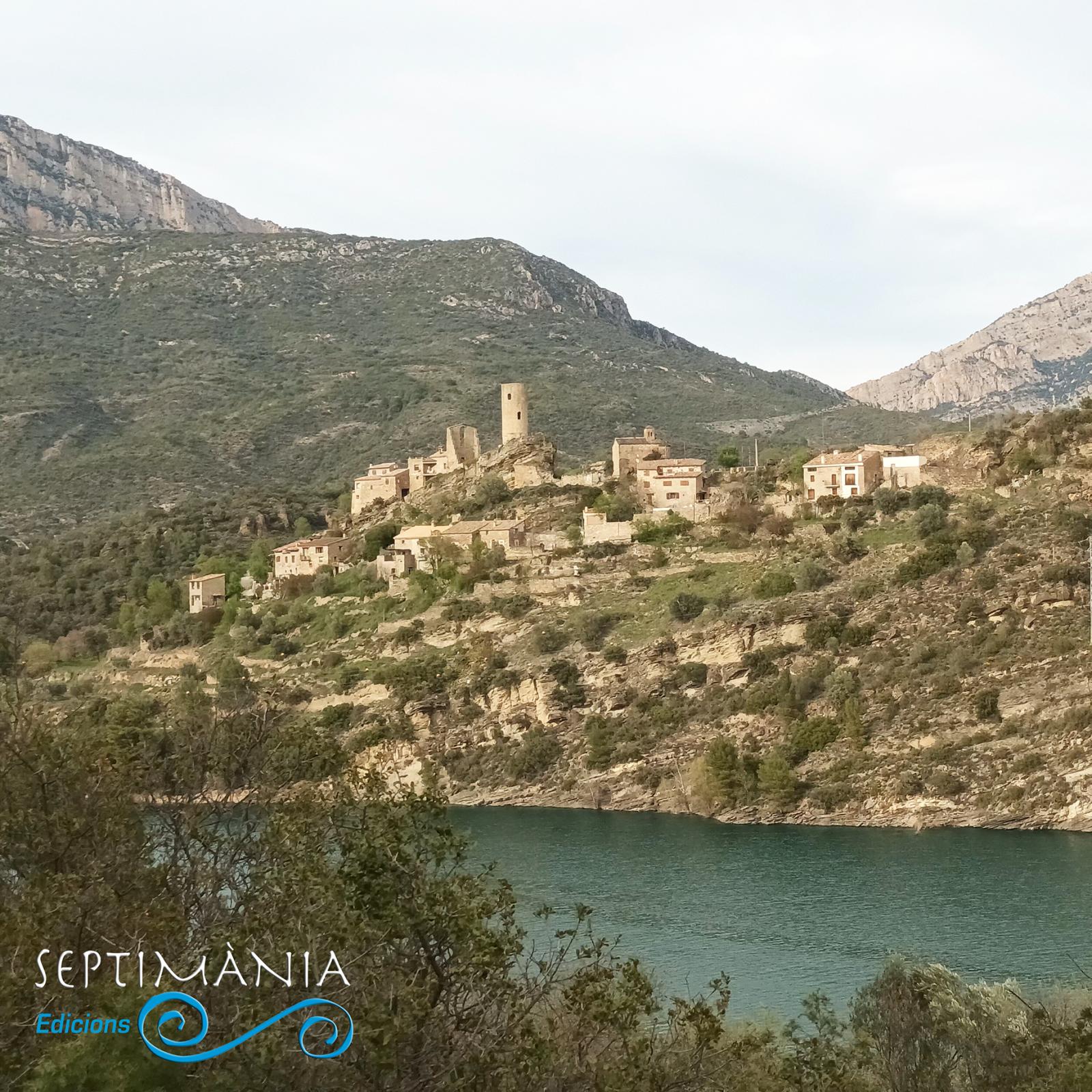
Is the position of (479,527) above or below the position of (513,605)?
above

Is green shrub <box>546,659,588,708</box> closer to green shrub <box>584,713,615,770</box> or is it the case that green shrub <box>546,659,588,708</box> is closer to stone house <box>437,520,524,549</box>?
green shrub <box>584,713,615,770</box>

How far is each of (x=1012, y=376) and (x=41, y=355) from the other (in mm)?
65414

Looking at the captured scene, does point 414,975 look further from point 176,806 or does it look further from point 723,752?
point 723,752

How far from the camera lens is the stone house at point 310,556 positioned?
181ft

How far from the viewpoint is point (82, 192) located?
406ft

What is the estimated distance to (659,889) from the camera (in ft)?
101

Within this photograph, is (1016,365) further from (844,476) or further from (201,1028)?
(201,1028)

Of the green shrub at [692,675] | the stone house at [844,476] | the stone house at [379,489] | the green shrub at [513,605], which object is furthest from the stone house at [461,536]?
the stone house at [844,476]

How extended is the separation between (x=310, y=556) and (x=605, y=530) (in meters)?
11.9

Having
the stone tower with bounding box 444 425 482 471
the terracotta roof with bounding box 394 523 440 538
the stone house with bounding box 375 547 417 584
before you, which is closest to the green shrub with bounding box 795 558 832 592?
the terracotta roof with bounding box 394 523 440 538

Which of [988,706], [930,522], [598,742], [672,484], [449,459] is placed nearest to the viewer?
[988,706]

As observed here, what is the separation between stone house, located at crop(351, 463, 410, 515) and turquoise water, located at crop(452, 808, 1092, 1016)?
22.5 m

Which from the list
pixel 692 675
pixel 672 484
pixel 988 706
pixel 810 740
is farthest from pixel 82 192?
pixel 988 706

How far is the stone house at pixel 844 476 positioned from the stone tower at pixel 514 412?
13098mm
